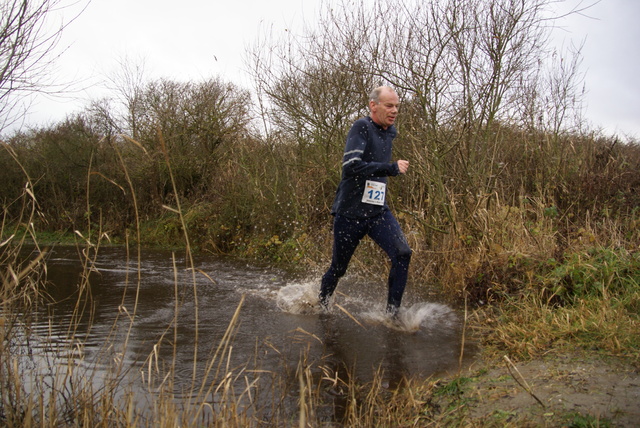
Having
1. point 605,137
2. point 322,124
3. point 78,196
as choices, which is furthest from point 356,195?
point 78,196

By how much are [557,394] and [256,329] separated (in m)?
2.66

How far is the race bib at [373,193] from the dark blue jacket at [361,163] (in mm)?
40

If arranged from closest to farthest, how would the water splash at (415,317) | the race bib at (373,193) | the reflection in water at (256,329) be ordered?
1. the reflection in water at (256,329)
2. the race bib at (373,193)
3. the water splash at (415,317)

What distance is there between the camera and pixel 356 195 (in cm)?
484

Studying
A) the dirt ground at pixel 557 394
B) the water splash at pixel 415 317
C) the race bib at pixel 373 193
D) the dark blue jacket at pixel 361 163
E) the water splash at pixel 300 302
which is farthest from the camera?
the water splash at pixel 300 302

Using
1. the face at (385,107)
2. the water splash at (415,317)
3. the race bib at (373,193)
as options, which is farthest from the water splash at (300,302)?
the face at (385,107)

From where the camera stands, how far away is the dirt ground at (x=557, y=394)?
265 cm

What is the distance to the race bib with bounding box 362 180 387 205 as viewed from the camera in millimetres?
4773

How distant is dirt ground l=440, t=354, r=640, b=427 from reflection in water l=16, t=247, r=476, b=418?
0.56 m

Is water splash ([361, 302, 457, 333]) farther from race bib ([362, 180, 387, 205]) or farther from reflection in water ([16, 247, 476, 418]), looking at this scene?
race bib ([362, 180, 387, 205])

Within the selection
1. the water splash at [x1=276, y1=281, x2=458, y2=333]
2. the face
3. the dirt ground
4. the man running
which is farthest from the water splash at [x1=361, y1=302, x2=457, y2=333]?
the face

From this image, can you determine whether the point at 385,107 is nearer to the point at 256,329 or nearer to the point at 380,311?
the point at 380,311

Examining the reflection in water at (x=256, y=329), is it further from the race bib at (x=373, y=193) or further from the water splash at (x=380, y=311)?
the race bib at (x=373, y=193)

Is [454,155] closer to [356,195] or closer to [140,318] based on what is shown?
[356,195]
